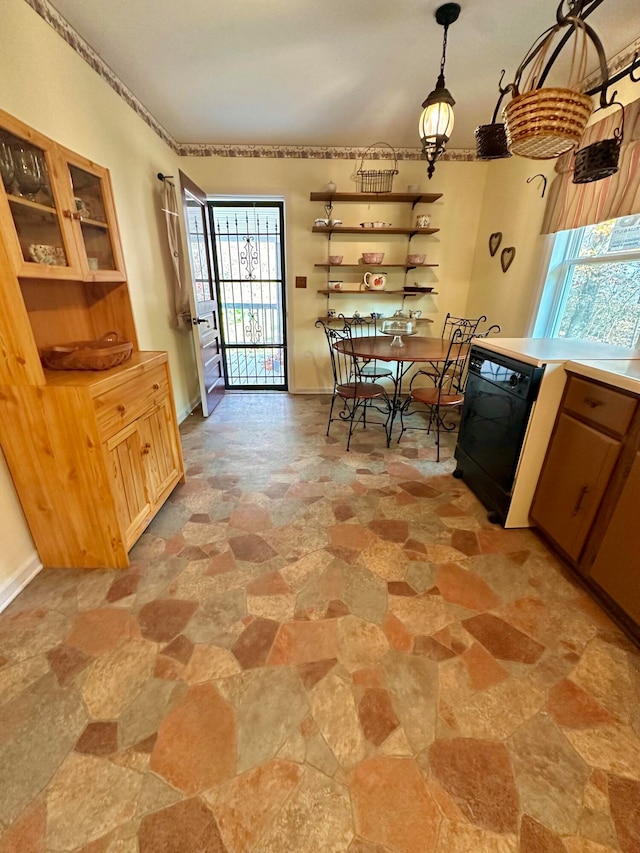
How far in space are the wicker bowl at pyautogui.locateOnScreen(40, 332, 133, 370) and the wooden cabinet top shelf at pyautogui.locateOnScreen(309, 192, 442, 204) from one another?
287 cm

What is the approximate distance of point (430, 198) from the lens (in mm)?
3637

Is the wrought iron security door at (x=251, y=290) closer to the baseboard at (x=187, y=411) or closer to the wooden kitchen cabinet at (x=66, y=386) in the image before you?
→ the baseboard at (x=187, y=411)

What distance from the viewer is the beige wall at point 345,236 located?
3.65 m

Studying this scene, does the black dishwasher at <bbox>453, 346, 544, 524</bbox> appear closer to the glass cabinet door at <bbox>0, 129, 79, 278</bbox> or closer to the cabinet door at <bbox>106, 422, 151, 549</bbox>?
the cabinet door at <bbox>106, 422, 151, 549</bbox>

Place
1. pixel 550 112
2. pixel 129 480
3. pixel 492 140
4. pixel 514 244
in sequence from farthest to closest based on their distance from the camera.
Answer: pixel 514 244 < pixel 129 480 < pixel 492 140 < pixel 550 112

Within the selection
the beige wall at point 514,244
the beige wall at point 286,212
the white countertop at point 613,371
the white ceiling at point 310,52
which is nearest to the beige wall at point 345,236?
the beige wall at point 286,212

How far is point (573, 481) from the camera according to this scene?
1695mm

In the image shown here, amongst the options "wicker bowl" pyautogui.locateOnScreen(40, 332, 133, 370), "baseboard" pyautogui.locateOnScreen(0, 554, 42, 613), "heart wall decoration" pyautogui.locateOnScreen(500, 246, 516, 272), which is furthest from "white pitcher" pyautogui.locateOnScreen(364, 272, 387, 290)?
"baseboard" pyautogui.locateOnScreen(0, 554, 42, 613)

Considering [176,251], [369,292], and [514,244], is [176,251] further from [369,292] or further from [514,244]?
[514,244]

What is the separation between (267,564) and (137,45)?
300 centimetres

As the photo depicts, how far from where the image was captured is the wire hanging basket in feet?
11.9

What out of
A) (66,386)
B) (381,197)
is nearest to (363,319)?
(381,197)

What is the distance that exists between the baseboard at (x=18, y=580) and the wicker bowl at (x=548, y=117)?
2.64 metres

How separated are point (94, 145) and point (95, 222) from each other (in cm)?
83
